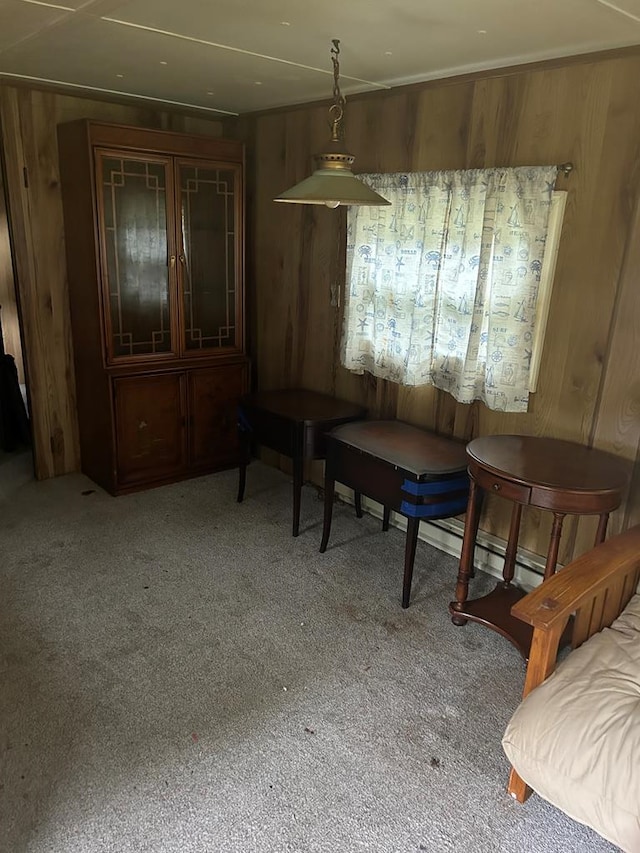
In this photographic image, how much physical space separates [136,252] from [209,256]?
1.55 ft

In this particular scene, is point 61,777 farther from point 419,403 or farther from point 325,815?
point 419,403

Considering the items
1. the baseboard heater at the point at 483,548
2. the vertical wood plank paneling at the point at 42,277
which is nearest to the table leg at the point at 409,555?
the baseboard heater at the point at 483,548

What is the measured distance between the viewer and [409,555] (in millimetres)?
2715

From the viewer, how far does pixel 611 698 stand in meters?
1.62

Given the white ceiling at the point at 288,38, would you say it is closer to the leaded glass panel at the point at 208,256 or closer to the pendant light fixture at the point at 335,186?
the pendant light fixture at the point at 335,186

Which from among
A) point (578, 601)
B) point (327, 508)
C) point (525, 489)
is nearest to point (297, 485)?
point (327, 508)

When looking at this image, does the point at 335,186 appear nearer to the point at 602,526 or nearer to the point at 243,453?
the point at 602,526

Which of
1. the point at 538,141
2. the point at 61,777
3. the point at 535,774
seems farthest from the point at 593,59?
the point at 61,777

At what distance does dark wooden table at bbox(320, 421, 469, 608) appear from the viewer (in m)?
2.62

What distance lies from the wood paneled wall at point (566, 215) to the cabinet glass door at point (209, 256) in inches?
20.9

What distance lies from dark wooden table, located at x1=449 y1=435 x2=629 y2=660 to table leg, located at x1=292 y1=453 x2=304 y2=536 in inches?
37.3

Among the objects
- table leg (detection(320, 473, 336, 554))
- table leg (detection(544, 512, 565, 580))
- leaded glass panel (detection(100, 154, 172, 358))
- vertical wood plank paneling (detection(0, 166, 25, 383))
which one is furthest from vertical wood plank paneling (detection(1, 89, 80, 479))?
table leg (detection(544, 512, 565, 580))

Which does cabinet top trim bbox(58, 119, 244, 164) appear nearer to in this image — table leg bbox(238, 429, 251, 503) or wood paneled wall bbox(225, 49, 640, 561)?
wood paneled wall bbox(225, 49, 640, 561)

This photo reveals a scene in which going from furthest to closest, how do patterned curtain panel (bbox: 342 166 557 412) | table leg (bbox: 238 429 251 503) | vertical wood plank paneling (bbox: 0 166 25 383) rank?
vertical wood plank paneling (bbox: 0 166 25 383) → table leg (bbox: 238 429 251 503) → patterned curtain panel (bbox: 342 166 557 412)
